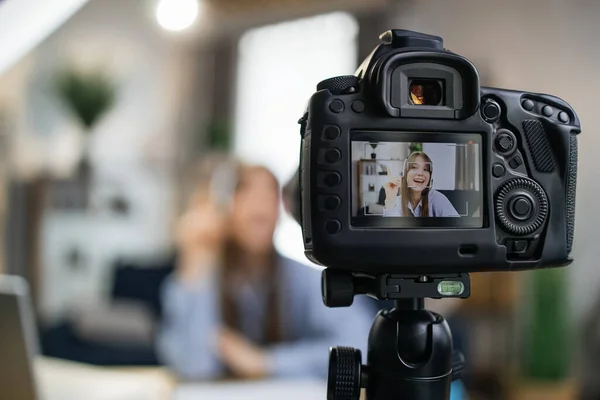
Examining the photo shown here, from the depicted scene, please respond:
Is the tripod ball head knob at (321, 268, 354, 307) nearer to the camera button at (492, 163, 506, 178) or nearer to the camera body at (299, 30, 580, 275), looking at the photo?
the camera body at (299, 30, 580, 275)

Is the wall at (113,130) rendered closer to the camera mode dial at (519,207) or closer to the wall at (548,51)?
the wall at (548,51)

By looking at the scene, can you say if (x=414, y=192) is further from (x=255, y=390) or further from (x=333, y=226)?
(x=255, y=390)

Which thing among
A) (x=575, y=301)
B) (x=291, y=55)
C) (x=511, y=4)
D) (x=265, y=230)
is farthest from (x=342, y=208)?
(x=291, y=55)

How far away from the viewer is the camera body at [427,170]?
0.57m

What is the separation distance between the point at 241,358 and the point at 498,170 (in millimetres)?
1415

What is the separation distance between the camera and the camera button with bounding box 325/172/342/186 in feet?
1.85

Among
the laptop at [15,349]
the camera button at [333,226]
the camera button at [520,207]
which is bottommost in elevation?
the laptop at [15,349]

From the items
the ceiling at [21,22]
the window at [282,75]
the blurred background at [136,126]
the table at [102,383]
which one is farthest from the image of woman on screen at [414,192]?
the window at [282,75]

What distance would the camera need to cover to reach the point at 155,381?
1.45 metres

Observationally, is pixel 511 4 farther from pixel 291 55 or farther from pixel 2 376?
pixel 2 376

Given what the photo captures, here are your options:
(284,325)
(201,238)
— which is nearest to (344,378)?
(201,238)

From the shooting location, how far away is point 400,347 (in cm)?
61

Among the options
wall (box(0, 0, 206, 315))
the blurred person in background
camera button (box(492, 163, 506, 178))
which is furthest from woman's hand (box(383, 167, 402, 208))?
wall (box(0, 0, 206, 315))

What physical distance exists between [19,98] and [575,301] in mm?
2918
